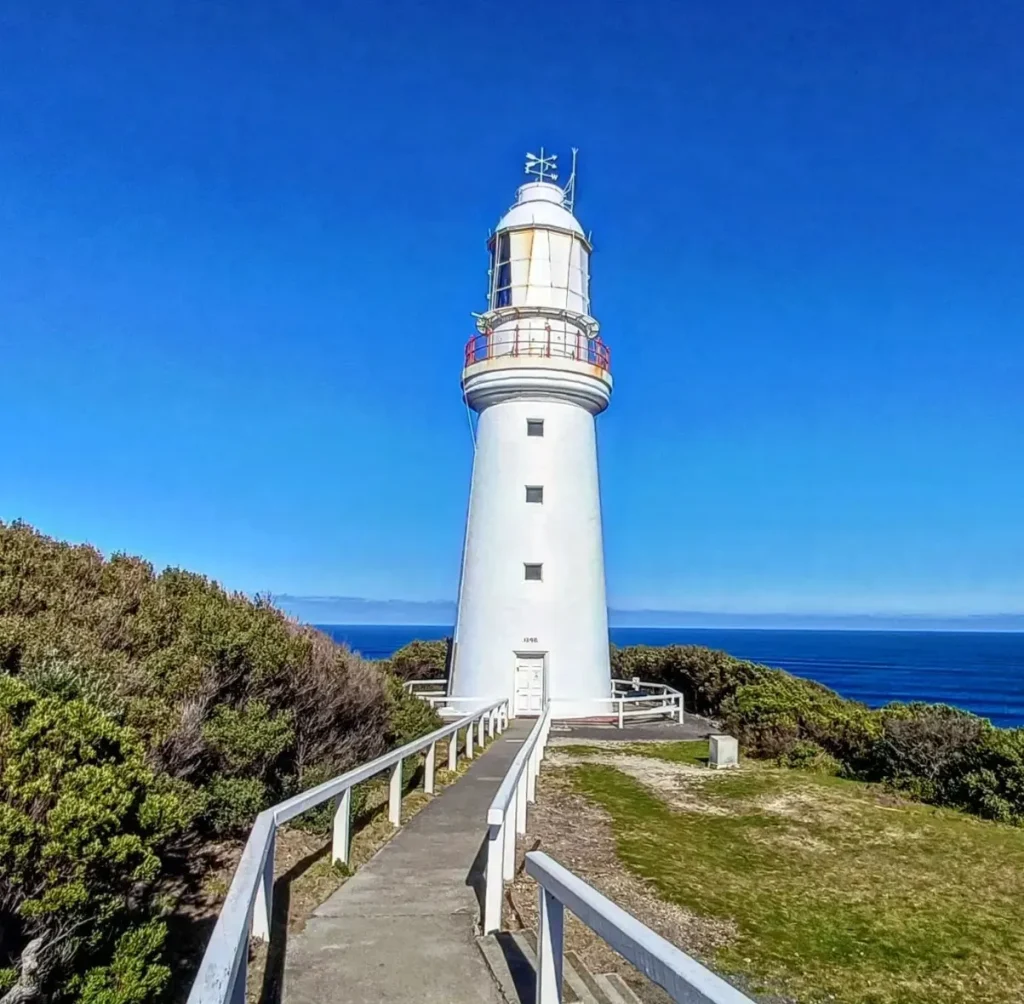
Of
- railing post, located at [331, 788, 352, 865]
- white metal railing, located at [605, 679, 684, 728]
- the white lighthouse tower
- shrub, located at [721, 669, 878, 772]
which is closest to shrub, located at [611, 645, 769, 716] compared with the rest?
white metal railing, located at [605, 679, 684, 728]

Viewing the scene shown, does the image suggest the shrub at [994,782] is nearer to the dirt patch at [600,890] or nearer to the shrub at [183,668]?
the dirt patch at [600,890]

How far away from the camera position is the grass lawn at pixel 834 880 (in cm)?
549

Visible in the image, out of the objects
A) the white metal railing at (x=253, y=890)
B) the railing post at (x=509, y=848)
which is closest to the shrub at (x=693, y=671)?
the railing post at (x=509, y=848)

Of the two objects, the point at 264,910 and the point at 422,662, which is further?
the point at 422,662

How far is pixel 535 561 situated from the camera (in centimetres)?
1959

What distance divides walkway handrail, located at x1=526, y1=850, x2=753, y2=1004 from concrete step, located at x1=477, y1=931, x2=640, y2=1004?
1.44ft

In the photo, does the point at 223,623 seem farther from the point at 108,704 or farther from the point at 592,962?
the point at 592,962

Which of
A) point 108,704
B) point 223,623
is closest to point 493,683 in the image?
point 223,623

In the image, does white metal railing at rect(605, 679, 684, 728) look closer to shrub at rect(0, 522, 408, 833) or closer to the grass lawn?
the grass lawn

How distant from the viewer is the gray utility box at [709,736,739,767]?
1381 centimetres

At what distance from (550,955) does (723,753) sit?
35.2ft

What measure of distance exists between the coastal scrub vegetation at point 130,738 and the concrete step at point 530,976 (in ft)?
5.95

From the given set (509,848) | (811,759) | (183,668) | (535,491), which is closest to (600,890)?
(509,848)

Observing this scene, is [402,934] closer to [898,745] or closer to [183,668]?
[183,668]
